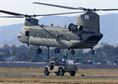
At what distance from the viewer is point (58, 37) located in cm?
8362

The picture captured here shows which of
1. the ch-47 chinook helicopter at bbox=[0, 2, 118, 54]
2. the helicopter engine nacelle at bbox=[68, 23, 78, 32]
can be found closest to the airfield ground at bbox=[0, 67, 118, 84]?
the ch-47 chinook helicopter at bbox=[0, 2, 118, 54]

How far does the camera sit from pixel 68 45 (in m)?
82.6

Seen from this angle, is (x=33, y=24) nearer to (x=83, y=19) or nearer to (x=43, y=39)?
(x=43, y=39)

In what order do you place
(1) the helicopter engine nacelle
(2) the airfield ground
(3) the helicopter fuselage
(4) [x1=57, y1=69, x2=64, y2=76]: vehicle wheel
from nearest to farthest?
(2) the airfield ground → (4) [x1=57, y1=69, x2=64, y2=76]: vehicle wheel → (3) the helicopter fuselage → (1) the helicopter engine nacelle

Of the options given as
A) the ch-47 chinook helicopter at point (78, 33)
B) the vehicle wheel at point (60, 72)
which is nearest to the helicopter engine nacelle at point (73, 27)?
the ch-47 chinook helicopter at point (78, 33)

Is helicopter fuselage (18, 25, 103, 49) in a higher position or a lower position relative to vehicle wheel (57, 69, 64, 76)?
higher

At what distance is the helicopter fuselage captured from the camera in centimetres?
8119

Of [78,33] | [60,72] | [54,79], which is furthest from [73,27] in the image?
[54,79]

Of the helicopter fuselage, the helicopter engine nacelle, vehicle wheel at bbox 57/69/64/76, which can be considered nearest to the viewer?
vehicle wheel at bbox 57/69/64/76

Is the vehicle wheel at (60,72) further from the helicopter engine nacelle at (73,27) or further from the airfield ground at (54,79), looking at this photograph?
the helicopter engine nacelle at (73,27)

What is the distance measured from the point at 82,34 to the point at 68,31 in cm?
213

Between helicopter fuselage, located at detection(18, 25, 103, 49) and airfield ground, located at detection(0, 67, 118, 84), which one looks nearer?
airfield ground, located at detection(0, 67, 118, 84)

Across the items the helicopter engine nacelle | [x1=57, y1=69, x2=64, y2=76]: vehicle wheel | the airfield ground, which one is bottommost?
[x1=57, y1=69, x2=64, y2=76]: vehicle wheel

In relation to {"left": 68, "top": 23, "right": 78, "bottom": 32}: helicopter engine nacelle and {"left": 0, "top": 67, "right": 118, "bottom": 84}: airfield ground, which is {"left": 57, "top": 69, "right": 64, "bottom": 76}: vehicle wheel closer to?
{"left": 0, "top": 67, "right": 118, "bottom": 84}: airfield ground
